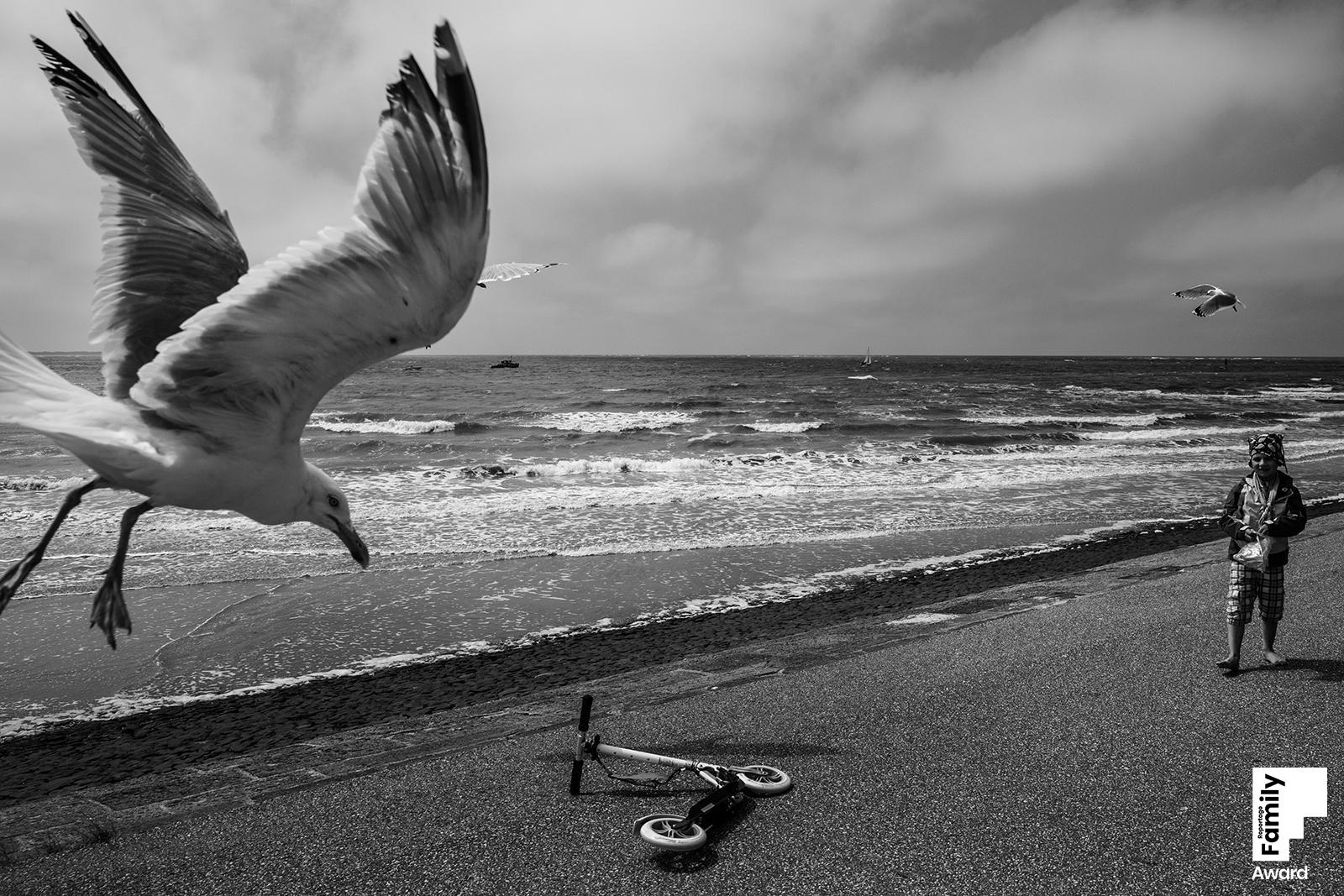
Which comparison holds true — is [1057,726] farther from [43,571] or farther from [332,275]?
[43,571]

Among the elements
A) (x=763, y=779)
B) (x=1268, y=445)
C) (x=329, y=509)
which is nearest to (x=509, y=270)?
(x=329, y=509)

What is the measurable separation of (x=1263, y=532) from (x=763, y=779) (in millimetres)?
3436

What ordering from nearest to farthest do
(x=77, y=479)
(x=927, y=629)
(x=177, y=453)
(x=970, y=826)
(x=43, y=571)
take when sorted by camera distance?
(x=177, y=453) < (x=970, y=826) < (x=927, y=629) < (x=43, y=571) < (x=77, y=479)

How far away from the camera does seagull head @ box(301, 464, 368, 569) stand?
3635mm

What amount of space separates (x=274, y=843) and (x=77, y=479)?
16107 millimetres

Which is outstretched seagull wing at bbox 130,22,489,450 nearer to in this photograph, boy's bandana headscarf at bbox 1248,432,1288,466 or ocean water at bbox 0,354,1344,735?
ocean water at bbox 0,354,1344,735

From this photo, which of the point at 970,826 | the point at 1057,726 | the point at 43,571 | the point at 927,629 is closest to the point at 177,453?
the point at 970,826

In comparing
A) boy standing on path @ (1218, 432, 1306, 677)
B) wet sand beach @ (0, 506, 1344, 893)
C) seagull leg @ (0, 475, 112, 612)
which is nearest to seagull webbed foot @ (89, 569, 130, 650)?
seagull leg @ (0, 475, 112, 612)

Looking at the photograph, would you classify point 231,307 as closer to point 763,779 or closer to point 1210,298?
point 763,779

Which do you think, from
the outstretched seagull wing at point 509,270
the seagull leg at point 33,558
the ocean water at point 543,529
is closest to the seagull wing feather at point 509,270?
the outstretched seagull wing at point 509,270

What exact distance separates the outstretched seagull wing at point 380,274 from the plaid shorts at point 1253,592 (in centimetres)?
476

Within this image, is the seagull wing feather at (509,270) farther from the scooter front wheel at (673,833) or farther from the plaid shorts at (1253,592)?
the plaid shorts at (1253,592)

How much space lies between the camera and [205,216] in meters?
3.54

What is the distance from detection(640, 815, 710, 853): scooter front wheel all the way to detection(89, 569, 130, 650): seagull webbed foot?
2.22m
